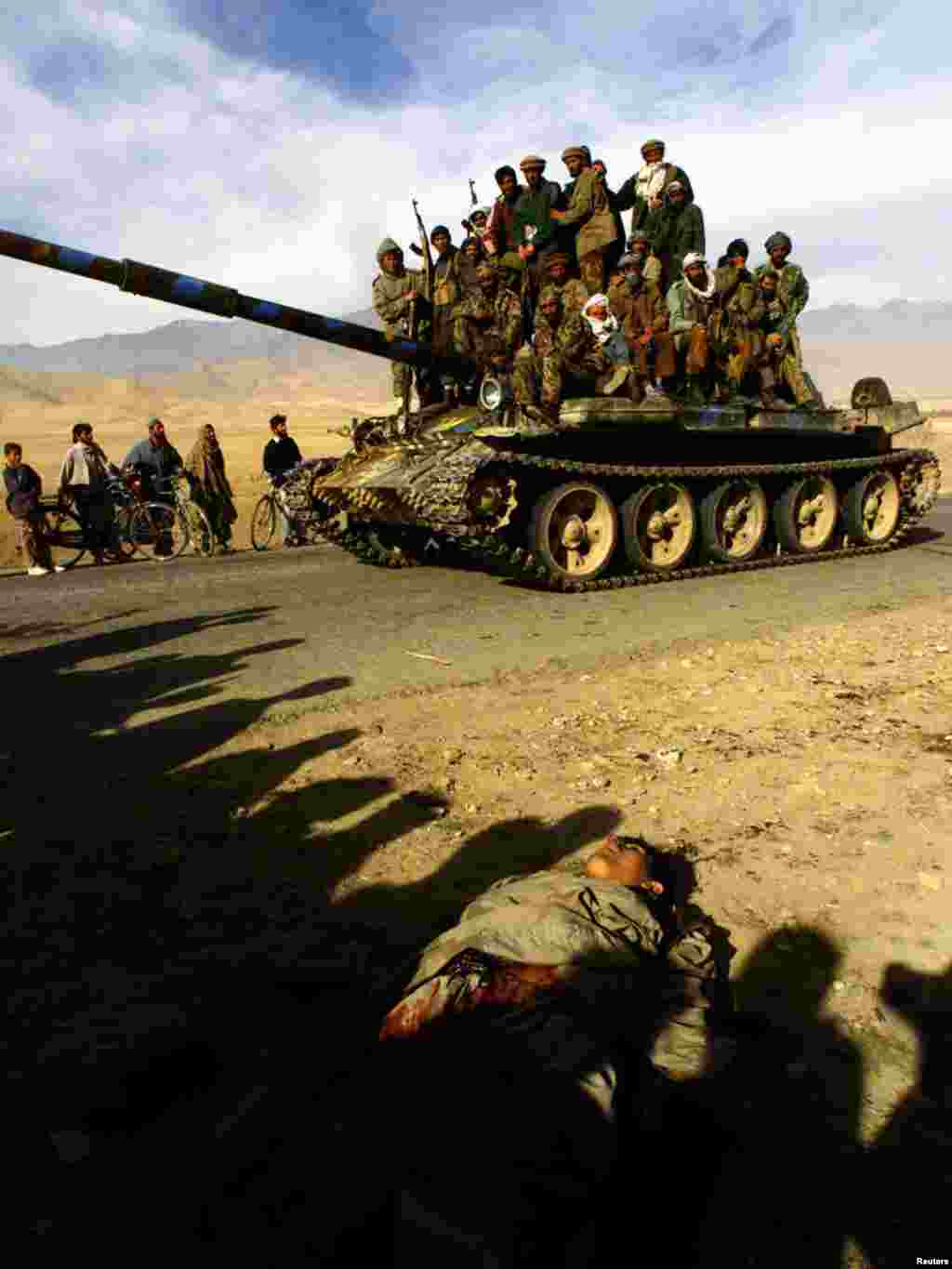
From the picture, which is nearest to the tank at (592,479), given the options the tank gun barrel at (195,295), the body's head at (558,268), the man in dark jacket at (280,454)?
the tank gun barrel at (195,295)

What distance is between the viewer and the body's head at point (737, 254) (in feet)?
36.5

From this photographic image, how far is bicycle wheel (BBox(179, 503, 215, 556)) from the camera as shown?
1280 centimetres

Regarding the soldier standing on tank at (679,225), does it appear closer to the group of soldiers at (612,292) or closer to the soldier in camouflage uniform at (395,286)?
the group of soldiers at (612,292)

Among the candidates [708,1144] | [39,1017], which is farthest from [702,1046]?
[39,1017]

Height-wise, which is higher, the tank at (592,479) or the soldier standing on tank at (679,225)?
the soldier standing on tank at (679,225)

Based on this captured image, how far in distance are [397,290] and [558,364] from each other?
122 inches

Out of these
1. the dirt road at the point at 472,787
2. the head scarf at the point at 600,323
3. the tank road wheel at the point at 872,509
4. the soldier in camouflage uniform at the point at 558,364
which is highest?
the head scarf at the point at 600,323

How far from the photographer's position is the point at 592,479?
30.5 ft

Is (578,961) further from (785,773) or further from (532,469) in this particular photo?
(532,469)

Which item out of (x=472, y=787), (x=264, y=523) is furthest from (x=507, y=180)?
(x=472, y=787)

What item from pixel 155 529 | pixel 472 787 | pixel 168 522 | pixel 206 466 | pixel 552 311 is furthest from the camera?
pixel 206 466

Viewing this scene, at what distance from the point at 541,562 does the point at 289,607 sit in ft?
7.77

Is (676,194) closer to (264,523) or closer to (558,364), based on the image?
(558,364)

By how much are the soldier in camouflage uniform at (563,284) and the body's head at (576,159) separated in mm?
1994
